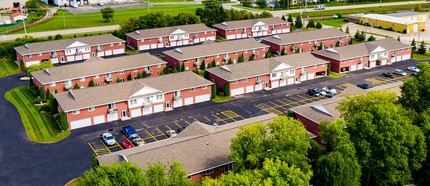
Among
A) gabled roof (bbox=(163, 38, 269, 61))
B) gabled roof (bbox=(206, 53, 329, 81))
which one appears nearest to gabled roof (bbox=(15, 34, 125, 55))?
gabled roof (bbox=(163, 38, 269, 61))

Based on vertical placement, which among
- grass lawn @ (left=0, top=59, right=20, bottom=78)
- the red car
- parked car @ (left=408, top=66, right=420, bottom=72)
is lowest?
the red car

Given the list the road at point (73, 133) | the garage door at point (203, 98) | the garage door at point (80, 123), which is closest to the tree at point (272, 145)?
the road at point (73, 133)

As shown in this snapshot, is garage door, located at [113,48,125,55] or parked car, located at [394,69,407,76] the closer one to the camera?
parked car, located at [394,69,407,76]

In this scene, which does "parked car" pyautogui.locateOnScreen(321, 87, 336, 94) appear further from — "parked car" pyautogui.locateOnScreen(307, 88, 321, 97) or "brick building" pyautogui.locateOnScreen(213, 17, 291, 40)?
"brick building" pyautogui.locateOnScreen(213, 17, 291, 40)

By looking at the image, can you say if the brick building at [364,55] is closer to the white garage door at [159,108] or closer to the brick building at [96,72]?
the brick building at [96,72]

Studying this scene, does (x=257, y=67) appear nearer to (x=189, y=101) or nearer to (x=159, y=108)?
(x=189, y=101)

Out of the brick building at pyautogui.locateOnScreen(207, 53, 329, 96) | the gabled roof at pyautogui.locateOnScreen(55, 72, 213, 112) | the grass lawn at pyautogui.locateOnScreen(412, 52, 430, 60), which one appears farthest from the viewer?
the grass lawn at pyautogui.locateOnScreen(412, 52, 430, 60)

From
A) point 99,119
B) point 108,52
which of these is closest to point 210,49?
point 108,52
